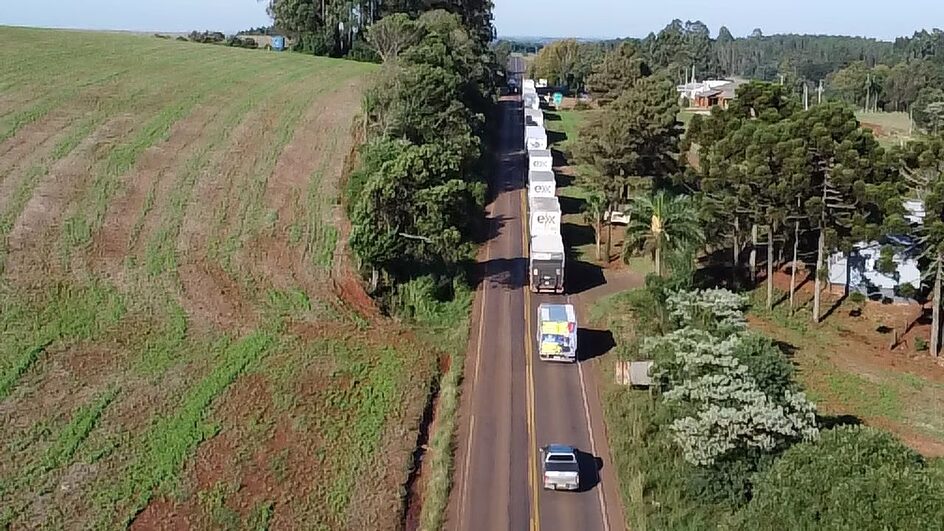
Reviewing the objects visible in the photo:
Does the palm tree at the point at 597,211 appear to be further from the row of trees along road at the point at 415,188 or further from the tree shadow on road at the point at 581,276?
the row of trees along road at the point at 415,188

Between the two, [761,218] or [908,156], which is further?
[761,218]

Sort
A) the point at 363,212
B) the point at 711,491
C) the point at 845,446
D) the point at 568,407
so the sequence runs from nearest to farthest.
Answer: the point at 845,446 < the point at 711,491 < the point at 568,407 < the point at 363,212

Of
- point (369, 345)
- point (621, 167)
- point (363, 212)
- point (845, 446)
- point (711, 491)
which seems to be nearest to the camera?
point (845, 446)

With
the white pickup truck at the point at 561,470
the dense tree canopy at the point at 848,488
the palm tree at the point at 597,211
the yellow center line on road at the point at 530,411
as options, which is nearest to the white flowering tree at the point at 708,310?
the yellow center line on road at the point at 530,411

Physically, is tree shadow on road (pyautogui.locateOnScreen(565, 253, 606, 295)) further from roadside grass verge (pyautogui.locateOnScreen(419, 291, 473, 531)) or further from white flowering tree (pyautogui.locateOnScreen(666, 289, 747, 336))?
white flowering tree (pyautogui.locateOnScreen(666, 289, 747, 336))

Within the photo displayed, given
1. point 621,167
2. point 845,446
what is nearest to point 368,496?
point 845,446

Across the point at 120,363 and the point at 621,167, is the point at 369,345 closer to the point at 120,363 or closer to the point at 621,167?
the point at 120,363
